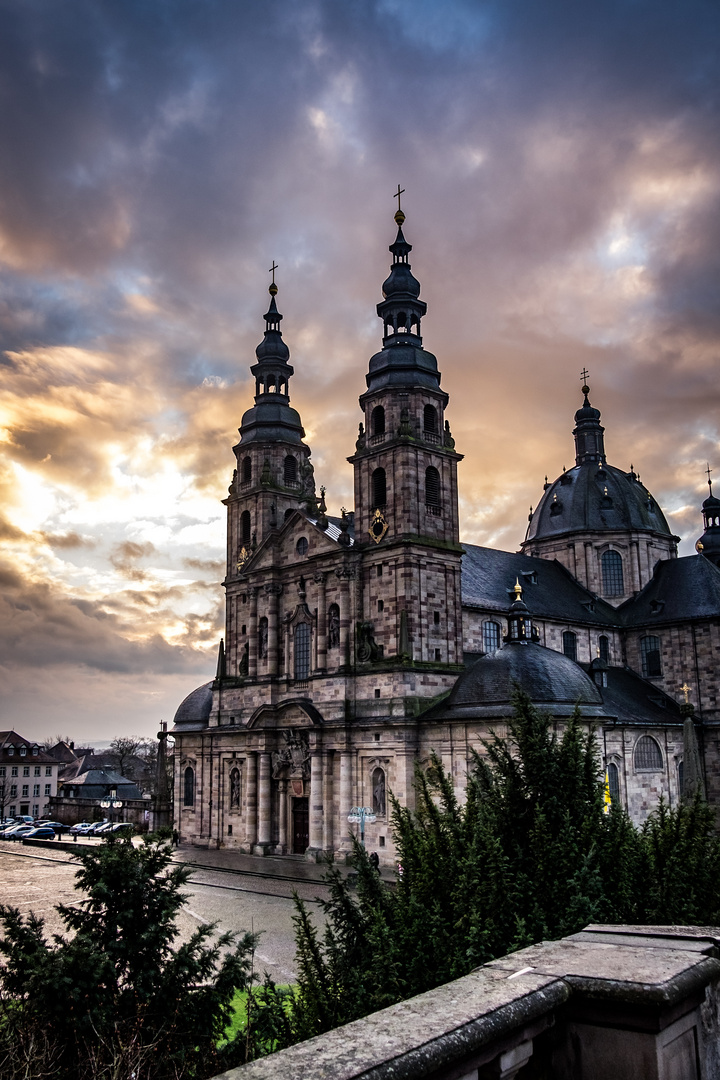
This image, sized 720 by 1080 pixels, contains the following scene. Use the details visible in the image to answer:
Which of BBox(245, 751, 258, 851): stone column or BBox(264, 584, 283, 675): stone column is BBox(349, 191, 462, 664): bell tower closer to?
BBox(264, 584, 283, 675): stone column

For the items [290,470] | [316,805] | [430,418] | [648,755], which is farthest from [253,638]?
[648,755]

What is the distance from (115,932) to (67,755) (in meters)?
126

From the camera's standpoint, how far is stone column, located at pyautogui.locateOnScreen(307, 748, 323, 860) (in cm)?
4875

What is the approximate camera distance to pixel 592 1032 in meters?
5.04

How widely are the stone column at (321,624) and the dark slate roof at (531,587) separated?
8.13 meters

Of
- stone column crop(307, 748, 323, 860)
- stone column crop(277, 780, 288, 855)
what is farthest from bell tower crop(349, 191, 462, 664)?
stone column crop(277, 780, 288, 855)

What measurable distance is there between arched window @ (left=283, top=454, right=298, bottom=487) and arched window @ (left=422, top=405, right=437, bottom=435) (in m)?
13.7

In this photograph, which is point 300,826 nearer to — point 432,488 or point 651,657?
point 432,488

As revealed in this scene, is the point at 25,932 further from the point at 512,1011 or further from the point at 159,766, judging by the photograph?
the point at 159,766

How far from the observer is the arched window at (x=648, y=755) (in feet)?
170

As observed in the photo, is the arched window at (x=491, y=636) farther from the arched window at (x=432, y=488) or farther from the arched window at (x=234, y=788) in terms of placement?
the arched window at (x=234, y=788)

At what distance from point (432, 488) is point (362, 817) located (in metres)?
18.5

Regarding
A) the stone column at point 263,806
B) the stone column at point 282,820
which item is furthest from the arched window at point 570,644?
the stone column at point 263,806

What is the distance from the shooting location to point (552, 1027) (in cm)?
510
